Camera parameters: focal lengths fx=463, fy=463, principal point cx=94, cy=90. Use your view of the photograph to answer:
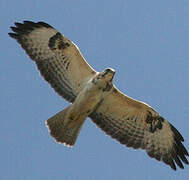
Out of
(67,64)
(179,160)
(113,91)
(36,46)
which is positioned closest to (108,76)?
(113,91)

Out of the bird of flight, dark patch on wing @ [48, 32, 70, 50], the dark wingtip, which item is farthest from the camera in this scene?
the dark wingtip

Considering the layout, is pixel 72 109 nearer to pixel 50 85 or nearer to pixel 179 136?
pixel 50 85

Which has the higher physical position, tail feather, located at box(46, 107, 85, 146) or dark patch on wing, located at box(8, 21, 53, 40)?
dark patch on wing, located at box(8, 21, 53, 40)

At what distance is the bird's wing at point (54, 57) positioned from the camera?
411 inches

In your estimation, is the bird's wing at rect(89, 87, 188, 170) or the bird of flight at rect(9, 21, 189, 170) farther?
the bird's wing at rect(89, 87, 188, 170)

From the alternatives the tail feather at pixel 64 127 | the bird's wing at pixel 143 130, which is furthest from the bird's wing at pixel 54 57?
the bird's wing at pixel 143 130

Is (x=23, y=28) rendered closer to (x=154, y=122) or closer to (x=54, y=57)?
(x=54, y=57)

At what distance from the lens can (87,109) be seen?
10.1m

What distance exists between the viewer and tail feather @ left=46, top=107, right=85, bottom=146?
399 inches

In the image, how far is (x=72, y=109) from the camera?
9.98 m

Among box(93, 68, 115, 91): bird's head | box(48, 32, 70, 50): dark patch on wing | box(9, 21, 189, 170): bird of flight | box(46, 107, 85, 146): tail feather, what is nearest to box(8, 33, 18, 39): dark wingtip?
box(9, 21, 189, 170): bird of flight

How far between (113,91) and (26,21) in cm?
259

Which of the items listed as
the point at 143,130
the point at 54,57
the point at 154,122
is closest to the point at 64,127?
the point at 54,57

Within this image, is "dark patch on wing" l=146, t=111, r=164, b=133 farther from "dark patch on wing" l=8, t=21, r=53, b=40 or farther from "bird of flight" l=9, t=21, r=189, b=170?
"dark patch on wing" l=8, t=21, r=53, b=40
